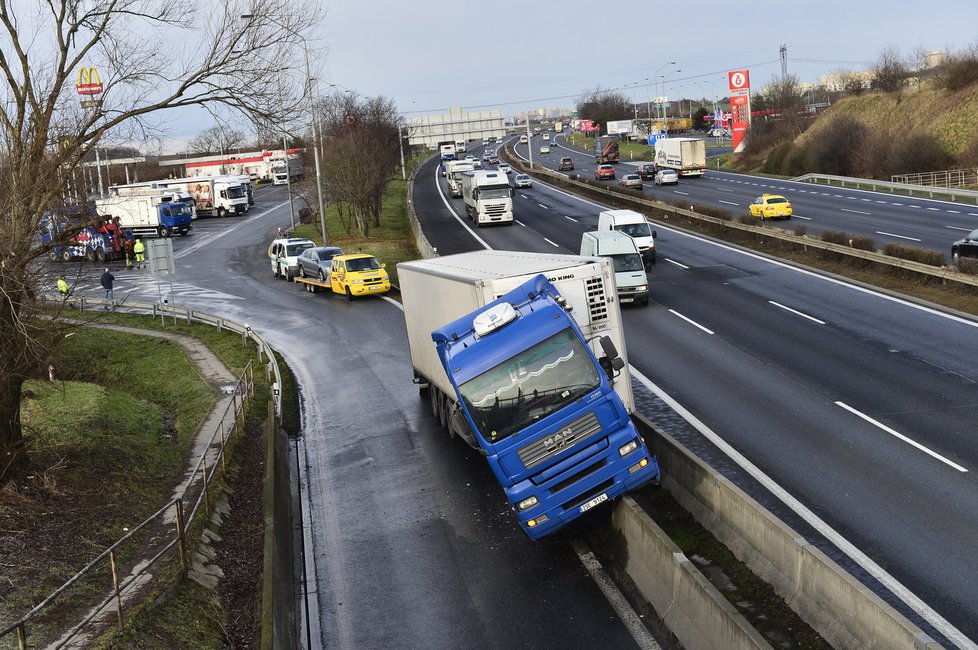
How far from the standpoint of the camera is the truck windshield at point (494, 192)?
57.6 m

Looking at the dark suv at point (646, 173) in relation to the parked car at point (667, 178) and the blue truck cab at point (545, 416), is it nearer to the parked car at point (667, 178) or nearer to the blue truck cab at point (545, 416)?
the parked car at point (667, 178)

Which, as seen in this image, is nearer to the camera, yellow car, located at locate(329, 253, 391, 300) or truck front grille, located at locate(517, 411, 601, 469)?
truck front grille, located at locate(517, 411, 601, 469)

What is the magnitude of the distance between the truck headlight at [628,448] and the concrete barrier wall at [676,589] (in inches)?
22.8

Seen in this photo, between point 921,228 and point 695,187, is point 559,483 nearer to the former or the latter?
point 921,228

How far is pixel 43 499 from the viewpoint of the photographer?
1394 centimetres

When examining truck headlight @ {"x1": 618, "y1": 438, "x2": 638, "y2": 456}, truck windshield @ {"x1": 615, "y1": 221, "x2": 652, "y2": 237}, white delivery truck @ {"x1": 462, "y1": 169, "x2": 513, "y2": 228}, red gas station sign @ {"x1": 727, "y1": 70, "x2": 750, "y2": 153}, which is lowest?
truck headlight @ {"x1": 618, "y1": 438, "x2": 638, "y2": 456}

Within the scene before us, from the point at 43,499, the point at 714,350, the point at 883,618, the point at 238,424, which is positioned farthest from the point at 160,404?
the point at 883,618

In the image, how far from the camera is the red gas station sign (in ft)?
347

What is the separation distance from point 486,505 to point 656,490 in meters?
2.67

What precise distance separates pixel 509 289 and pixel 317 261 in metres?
27.9

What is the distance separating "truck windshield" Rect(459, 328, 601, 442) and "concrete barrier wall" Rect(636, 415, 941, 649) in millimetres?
1978

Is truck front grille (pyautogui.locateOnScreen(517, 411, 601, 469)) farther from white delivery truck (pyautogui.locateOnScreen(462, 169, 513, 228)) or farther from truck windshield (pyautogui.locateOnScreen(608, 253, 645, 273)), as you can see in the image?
white delivery truck (pyautogui.locateOnScreen(462, 169, 513, 228))

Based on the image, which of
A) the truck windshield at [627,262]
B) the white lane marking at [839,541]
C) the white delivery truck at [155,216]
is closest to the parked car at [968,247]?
the truck windshield at [627,262]

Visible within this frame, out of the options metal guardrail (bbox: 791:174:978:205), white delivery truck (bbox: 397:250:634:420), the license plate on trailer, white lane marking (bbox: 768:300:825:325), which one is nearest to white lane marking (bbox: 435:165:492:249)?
white lane marking (bbox: 768:300:825:325)
